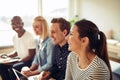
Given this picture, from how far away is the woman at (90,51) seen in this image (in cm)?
127

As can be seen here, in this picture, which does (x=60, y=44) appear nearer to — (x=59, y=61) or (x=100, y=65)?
(x=59, y=61)

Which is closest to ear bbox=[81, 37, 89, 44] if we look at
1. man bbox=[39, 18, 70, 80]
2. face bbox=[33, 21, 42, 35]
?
man bbox=[39, 18, 70, 80]

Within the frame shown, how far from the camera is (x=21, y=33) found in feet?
8.33

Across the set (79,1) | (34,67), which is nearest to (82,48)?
(34,67)

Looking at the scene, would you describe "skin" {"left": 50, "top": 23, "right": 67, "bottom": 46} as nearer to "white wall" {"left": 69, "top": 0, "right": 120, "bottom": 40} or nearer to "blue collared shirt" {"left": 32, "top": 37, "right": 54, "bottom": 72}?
"blue collared shirt" {"left": 32, "top": 37, "right": 54, "bottom": 72}

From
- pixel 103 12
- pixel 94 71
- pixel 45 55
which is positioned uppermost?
pixel 103 12

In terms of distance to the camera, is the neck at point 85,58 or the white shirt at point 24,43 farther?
the white shirt at point 24,43

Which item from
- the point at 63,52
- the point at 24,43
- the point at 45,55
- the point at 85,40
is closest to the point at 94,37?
the point at 85,40

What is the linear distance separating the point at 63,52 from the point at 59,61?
0.09 metres

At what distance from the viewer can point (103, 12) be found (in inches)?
144

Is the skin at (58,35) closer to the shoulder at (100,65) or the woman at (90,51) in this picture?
the woman at (90,51)

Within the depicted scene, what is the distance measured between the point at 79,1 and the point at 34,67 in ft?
6.87

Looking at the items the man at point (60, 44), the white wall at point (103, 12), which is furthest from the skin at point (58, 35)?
the white wall at point (103, 12)

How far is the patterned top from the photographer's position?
1841 millimetres
